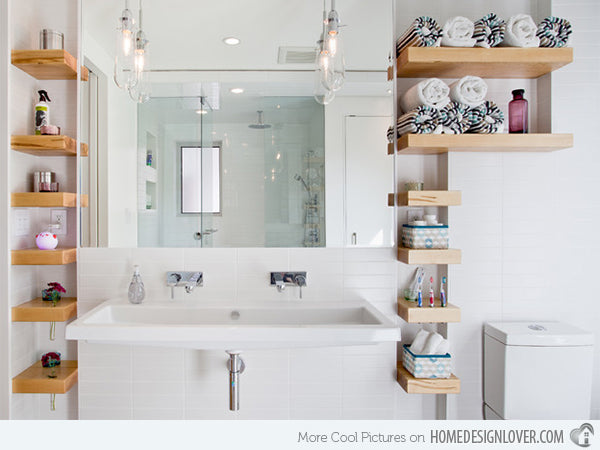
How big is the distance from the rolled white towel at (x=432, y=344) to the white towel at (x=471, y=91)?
3.13ft

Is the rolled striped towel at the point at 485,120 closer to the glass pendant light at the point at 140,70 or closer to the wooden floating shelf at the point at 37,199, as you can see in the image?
the glass pendant light at the point at 140,70

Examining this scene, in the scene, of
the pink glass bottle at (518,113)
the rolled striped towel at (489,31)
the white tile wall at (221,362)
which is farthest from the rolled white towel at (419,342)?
the rolled striped towel at (489,31)

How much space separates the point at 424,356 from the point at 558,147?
1.02 metres

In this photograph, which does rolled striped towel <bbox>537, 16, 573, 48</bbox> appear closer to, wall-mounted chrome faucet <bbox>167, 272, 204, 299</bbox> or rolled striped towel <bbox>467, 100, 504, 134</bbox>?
rolled striped towel <bbox>467, 100, 504, 134</bbox>

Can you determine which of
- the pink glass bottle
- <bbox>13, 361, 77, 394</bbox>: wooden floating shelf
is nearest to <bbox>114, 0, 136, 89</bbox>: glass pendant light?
<bbox>13, 361, 77, 394</bbox>: wooden floating shelf

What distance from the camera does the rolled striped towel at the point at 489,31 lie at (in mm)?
1694

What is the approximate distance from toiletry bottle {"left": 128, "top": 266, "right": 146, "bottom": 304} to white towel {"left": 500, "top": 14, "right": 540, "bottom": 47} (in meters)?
1.80

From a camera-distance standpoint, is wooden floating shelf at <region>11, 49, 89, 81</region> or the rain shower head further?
the rain shower head

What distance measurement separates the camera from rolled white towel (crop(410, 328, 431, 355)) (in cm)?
175

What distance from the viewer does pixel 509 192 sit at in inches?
74.2

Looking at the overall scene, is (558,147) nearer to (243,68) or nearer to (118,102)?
(243,68)

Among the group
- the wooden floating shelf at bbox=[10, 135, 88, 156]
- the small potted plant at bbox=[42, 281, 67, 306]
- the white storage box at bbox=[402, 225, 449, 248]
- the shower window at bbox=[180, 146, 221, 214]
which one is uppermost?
the wooden floating shelf at bbox=[10, 135, 88, 156]
